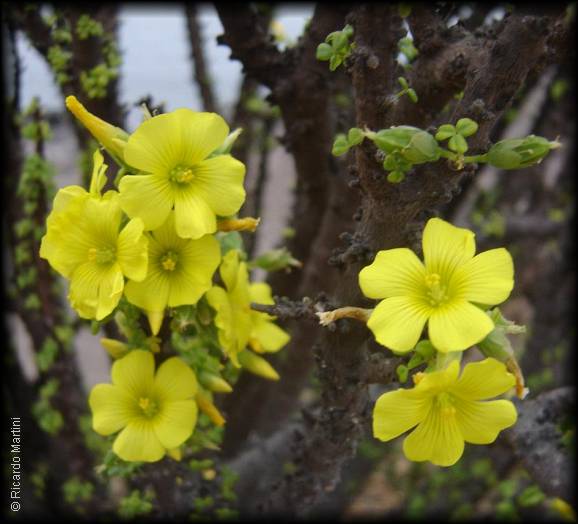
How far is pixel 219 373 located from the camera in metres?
1.26

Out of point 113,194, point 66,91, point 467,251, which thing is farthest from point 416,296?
point 66,91

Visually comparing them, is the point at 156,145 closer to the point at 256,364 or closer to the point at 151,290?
the point at 151,290

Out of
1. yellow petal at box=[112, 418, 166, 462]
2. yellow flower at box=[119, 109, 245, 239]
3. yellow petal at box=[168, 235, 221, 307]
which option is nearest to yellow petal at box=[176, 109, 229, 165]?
yellow flower at box=[119, 109, 245, 239]

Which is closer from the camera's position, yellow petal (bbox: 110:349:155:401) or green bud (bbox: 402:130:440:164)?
green bud (bbox: 402:130:440:164)

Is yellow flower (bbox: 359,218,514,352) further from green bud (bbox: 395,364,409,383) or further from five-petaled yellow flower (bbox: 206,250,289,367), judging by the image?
five-petaled yellow flower (bbox: 206,250,289,367)

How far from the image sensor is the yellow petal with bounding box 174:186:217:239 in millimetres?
939

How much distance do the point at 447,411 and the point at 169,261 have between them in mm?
433

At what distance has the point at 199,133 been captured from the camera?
3.19 feet

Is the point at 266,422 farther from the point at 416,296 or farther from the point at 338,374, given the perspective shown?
the point at 416,296

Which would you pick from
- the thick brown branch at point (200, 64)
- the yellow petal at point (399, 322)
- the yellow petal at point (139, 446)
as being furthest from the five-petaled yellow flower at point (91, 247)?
the thick brown branch at point (200, 64)

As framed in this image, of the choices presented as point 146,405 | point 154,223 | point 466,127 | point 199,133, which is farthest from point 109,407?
point 466,127

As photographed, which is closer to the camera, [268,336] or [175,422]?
[175,422]

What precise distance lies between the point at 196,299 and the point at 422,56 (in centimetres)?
59

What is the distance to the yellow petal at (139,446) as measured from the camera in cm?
109
